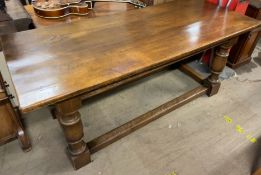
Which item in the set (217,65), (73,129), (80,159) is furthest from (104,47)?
(217,65)

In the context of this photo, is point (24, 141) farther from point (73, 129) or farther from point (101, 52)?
point (101, 52)

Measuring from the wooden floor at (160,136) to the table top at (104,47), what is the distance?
69cm

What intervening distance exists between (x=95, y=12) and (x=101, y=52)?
0.81 m

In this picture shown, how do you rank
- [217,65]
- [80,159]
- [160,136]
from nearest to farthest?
[80,159]
[160,136]
[217,65]

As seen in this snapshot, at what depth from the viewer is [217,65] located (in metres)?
1.73

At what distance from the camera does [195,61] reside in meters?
2.36

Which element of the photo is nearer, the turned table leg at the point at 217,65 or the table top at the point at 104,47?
the table top at the point at 104,47

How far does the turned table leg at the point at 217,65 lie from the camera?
1596 mm

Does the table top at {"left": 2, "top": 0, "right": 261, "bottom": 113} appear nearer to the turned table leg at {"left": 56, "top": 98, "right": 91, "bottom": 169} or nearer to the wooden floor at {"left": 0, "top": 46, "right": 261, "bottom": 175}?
the turned table leg at {"left": 56, "top": 98, "right": 91, "bottom": 169}

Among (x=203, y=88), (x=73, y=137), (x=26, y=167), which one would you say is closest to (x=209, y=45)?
(x=203, y=88)

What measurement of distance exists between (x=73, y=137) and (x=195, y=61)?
1.69 m

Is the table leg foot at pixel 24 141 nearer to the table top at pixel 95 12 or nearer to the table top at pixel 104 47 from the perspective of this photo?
the table top at pixel 104 47

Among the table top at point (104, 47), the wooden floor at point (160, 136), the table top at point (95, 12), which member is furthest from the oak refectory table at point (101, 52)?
the table top at point (95, 12)

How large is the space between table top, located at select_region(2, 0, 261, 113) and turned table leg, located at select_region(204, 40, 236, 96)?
20 cm
